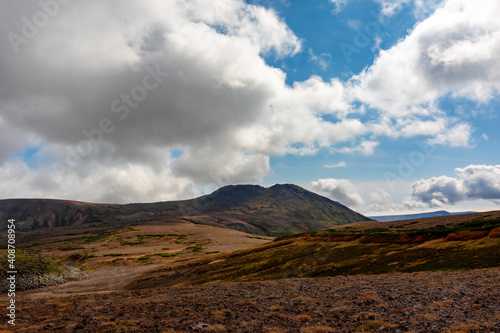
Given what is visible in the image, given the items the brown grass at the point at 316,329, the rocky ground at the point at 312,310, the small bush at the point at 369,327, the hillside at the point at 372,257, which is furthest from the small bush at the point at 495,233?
the brown grass at the point at 316,329

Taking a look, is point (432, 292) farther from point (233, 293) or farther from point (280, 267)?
point (280, 267)

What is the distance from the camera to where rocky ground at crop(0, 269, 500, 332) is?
47.3 ft

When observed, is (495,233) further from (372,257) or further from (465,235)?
(372,257)

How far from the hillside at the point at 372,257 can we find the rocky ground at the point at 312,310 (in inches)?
283

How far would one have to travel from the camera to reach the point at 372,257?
125ft

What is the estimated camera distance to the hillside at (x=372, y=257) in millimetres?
30641

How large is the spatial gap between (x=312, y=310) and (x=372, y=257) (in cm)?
2474

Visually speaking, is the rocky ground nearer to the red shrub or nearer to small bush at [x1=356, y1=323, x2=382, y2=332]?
small bush at [x1=356, y1=323, x2=382, y2=332]

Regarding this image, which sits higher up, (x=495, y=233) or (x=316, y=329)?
(x=495, y=233)

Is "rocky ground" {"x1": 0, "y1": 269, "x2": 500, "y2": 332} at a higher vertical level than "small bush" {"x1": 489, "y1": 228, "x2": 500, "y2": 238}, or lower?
lower

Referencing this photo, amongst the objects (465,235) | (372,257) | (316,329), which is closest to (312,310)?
(316,329)

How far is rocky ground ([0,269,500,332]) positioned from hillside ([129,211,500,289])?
23.6 ft

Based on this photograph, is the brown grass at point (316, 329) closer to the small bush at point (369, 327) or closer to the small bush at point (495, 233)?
the small bush at point (369, 327)

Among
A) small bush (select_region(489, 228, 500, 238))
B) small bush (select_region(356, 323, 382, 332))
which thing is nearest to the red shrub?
small bush (select_region(489, 228, 500, 238))
